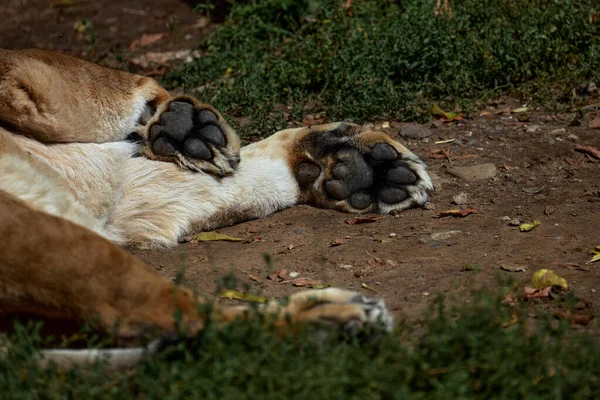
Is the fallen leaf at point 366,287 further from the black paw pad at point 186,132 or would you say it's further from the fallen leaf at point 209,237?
the black paw pad at point 186,132

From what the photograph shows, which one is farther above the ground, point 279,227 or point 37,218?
point 37,218

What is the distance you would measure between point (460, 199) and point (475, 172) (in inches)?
15.0

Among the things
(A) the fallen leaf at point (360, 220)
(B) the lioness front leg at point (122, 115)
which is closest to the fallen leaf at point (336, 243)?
(A) the fallen leaf at point (360, 220)

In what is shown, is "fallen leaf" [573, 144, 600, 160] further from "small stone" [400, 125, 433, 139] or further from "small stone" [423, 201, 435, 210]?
"small stone" [423, 201, 435, 210]

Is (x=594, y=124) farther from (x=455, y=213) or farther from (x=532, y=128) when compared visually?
(x=455, y=213)

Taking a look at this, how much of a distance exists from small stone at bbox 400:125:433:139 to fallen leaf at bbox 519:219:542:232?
4.46 feet

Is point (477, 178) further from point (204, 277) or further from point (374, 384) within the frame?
point (374, 384)

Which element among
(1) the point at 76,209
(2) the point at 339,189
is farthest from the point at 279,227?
(1) the point at 76,209

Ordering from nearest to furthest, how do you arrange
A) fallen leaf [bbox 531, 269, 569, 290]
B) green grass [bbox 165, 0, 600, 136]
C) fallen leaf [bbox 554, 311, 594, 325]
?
fallen leaf [bbox 554, 311, 594, 325] < fallen leaf [bbox 531, 269, 569, 290] < green grass [bbox 165, 0, 600, 136]

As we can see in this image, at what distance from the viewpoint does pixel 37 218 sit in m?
3.12

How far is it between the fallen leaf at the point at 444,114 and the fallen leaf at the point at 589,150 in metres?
0.83

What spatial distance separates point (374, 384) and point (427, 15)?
4.27m

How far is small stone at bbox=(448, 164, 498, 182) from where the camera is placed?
504 centimetres

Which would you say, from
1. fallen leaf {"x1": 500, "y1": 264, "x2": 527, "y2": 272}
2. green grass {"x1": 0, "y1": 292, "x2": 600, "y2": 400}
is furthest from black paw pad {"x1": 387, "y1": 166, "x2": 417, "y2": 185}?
green grass {"x1": 0, "y1": 292, "x2": 600, "y2": 400}
